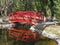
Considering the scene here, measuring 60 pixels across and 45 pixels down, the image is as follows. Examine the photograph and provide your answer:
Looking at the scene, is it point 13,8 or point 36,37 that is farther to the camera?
point 13,8

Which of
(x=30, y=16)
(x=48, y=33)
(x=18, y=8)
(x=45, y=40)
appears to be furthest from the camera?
(x=18, y=8)

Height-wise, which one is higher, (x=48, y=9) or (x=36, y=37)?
(x=48, y=9)

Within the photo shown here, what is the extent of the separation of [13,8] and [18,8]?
10.3 feet

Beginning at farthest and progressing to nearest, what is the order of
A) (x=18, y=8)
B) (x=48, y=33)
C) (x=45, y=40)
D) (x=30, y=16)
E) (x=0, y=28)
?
(x=18, y=8), (x=30, y=16), (x=0, y=28), (x=48, y=33), (x=45, y=40)

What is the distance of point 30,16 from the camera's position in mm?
48688

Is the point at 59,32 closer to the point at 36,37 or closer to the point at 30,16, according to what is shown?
the point at 36,37

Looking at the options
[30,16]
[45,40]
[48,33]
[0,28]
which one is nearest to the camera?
[45,40]

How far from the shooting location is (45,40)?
109ft

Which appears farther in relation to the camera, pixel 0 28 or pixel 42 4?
Answer: pixel 42 4

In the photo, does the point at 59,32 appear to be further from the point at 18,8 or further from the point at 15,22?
the point at 18,8

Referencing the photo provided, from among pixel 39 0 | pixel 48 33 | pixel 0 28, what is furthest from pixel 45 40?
pixel 39 0

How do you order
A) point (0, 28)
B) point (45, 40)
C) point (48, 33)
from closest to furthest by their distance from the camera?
point (45, 40)
point (48, 33)
point (0, 28)

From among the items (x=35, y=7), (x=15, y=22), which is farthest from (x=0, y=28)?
(x=35, y=7)

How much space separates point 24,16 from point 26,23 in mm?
1937
